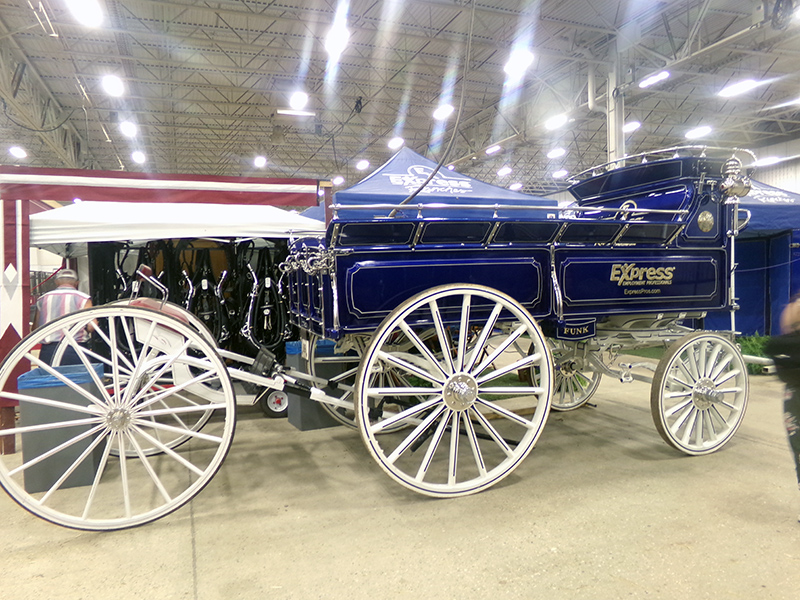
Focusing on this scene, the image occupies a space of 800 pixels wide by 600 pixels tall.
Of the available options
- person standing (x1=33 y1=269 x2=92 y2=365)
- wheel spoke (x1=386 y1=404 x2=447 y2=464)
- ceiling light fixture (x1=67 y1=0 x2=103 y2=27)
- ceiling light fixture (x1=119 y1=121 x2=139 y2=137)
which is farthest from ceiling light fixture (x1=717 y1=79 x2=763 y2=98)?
ceiling light fixture (x1=119 y1=121 x2=139 y2=137)

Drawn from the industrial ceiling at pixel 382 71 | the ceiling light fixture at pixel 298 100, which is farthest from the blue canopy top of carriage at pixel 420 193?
the ceiling light fixture at pixel 298 100

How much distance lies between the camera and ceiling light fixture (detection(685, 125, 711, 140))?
43.1ft

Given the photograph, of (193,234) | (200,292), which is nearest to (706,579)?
(193,234)

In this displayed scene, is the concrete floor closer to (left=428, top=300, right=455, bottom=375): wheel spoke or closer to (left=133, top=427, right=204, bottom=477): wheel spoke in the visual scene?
(left=133, top=427, right=204, bottom=477): wheel spoke

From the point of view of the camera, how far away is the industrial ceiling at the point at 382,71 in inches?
299

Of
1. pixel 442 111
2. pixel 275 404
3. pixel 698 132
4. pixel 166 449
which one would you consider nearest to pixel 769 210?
pixel 275 404

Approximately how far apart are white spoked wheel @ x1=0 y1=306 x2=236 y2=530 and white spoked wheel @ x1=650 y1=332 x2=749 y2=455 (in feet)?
8.20

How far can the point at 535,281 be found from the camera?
9.27ft

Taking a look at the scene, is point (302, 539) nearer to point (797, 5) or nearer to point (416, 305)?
point (416, 305)

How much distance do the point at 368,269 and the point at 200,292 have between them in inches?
127

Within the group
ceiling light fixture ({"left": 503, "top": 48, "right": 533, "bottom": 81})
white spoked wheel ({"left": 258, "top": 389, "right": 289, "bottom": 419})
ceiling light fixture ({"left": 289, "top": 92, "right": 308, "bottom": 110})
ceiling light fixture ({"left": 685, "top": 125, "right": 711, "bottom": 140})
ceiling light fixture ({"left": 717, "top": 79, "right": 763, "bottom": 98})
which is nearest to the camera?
white spoked wheel ({"left": 258, "top": 389, "right": 289, "bottom": 419})

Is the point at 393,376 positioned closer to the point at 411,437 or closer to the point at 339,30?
the point at 411,437

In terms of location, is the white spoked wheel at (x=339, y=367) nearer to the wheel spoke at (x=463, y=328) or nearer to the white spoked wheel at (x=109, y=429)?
the wheel spoke at (x=463, y=328)

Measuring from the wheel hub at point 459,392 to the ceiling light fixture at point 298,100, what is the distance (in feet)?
29.7
